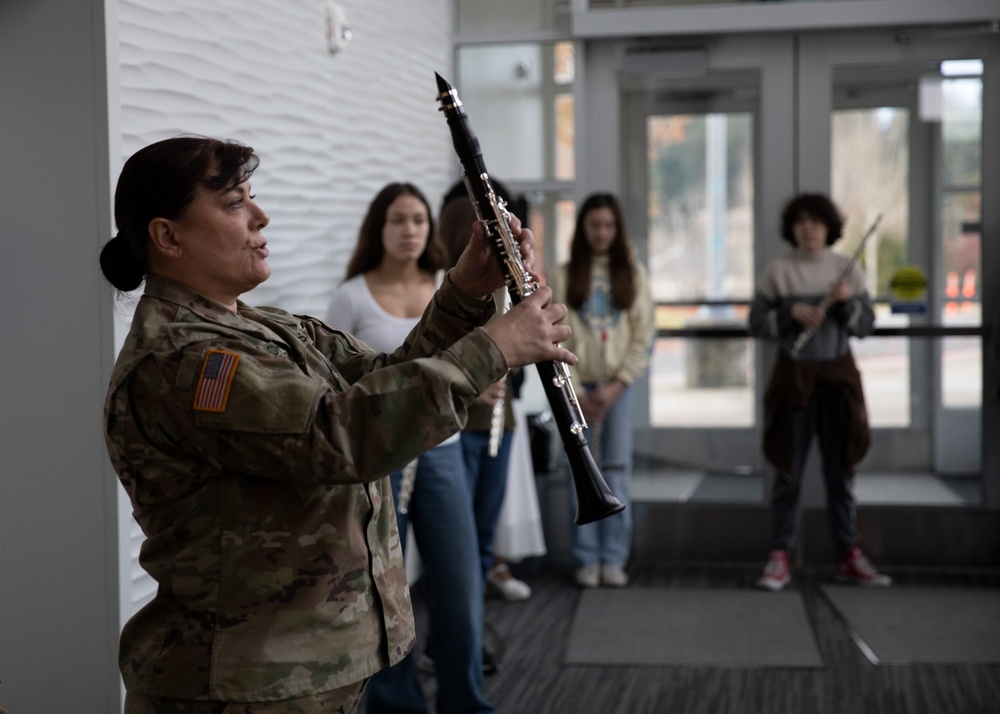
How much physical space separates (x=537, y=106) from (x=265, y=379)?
3.89m

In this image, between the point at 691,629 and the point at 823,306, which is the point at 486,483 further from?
the point at 823,306

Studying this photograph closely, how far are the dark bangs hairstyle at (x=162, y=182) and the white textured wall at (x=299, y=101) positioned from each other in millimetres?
1008

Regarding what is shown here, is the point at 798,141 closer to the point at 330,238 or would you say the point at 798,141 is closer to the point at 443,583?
the point at 330,238

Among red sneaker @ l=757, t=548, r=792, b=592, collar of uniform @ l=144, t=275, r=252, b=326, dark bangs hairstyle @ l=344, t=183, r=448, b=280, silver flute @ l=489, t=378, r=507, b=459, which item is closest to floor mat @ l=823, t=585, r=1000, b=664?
red sneaker @ l=757, t=548, r=792, b=592

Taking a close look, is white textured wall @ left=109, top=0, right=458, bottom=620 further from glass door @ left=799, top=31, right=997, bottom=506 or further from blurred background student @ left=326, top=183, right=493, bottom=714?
glass door @ left=799, top=31, right=997, bottom=506

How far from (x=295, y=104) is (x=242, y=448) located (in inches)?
87.3

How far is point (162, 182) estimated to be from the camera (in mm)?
1490

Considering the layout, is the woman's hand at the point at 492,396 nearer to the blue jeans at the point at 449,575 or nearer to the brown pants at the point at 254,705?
the blue jeans at the point at 449,575

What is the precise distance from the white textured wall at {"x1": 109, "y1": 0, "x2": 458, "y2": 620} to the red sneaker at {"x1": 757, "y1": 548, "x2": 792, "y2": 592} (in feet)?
7.09

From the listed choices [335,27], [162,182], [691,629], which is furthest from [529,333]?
[691,629]

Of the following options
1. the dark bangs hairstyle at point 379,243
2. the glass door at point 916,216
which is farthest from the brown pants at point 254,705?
the glass door at point 916,216

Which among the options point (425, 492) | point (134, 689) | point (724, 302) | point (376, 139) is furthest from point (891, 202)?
point (134, 689)

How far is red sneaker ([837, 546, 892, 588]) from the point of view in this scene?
15.0ft

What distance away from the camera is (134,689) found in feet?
4.99
